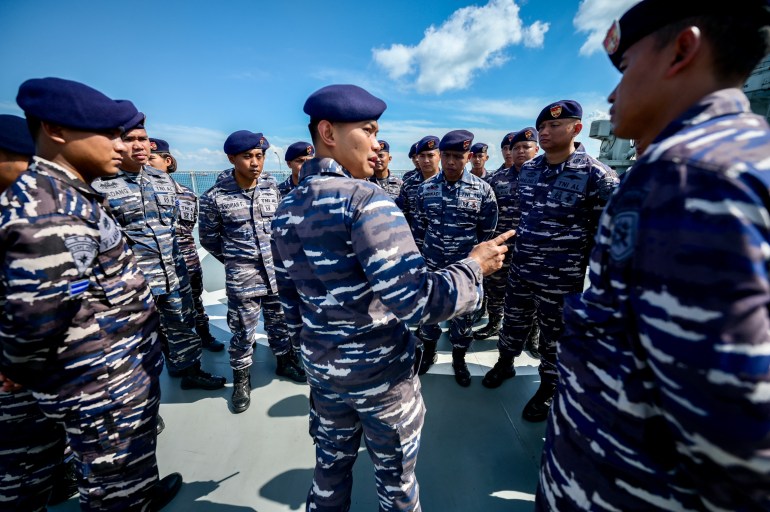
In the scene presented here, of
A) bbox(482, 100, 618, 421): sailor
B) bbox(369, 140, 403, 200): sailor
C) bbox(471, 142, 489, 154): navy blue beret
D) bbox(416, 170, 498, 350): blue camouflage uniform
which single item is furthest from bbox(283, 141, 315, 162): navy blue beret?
bbox(471, 142, 489, 154): navy blue beret

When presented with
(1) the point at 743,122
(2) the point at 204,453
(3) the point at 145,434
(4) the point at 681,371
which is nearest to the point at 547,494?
(4) the point at 681,371

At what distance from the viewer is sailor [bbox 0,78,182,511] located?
3.81 ft

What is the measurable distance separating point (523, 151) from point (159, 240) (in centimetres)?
462

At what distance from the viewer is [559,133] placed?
2523 millimetres

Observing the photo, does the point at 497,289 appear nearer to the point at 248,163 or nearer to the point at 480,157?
the point at 480,157

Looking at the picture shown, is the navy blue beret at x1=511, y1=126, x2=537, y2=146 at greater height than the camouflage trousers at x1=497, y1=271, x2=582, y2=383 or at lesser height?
greater

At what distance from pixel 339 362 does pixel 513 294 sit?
2.02 m

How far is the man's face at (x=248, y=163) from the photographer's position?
2.98 m

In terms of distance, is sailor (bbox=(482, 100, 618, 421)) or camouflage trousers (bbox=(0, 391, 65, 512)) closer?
camouflage trousers (bbox=(0, 391, 65, 512))

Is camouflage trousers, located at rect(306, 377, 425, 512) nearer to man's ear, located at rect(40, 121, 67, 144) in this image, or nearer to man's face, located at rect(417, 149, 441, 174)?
man's ear, located at rect(40, 121, 67, 144)

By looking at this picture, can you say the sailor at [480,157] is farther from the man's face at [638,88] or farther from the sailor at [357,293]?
the man's face at [638,88]

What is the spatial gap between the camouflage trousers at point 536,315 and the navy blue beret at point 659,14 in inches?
75.0

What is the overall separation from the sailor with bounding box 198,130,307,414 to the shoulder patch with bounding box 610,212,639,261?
2902 mm

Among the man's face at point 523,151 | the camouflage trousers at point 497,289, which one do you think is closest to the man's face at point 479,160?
the man's face at point 523,151
